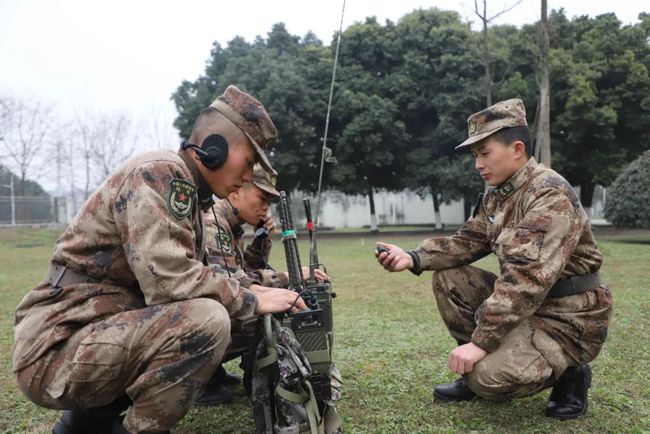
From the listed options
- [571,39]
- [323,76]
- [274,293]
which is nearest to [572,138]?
[571,39]

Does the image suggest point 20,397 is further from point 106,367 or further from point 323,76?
point 323,76

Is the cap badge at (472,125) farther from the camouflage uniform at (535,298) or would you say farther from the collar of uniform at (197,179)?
the collar of uniform at (197,179)

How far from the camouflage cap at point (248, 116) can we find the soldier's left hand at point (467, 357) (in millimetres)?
1434

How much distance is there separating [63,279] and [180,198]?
2.08ft

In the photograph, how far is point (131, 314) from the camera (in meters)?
2.22

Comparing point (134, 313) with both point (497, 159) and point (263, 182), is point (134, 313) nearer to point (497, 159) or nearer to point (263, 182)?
point (263, 182)

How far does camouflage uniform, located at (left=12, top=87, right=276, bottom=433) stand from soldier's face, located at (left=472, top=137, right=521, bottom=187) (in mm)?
1818

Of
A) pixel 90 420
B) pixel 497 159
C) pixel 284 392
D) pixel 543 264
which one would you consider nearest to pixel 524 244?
pixel 543 264

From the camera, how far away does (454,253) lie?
11.6ft

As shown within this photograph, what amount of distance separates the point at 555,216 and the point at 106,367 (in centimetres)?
230

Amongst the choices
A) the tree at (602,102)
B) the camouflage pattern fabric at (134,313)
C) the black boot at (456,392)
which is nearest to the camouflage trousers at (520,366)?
the black boot at (456,392)

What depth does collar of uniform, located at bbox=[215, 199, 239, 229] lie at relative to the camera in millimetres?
3891

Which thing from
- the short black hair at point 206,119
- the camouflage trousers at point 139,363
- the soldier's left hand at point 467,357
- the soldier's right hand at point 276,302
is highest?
the short black hair at point 206,119

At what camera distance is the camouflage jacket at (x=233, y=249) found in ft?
11.1
